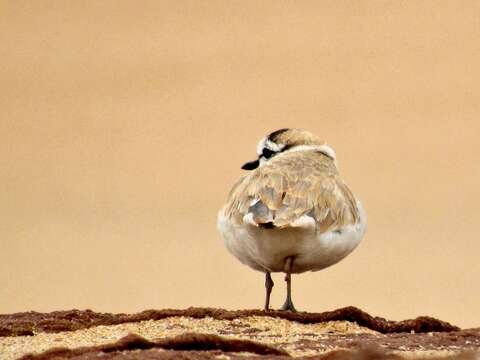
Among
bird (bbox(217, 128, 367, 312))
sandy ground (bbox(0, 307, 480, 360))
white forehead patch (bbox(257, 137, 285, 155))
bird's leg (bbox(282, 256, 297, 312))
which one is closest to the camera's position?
sandy ground (bbox(0, 307, 480, 360))

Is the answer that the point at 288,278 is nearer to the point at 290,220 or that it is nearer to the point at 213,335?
the point at 290,220

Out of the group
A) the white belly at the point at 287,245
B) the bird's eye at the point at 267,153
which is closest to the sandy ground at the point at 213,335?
the white belly at the point at 287,245

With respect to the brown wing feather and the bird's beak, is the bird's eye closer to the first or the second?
the bird's beak

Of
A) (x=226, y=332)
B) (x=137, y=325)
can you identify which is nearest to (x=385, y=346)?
(x=226, y=332)

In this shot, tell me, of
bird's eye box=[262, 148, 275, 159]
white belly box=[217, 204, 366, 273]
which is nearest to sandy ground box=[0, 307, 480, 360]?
white belly box=[217, 204, 366, 273]

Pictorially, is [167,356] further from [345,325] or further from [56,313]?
[56,313]

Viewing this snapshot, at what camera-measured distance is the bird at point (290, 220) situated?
4945 mm

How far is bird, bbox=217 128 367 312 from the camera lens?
495cm

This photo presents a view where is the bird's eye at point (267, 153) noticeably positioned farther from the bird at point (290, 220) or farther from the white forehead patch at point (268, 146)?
the bird at point (290, 220)

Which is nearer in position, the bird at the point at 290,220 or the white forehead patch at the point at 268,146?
the bird at the point at 290,220

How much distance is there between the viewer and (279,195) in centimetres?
507

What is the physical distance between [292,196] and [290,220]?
0.22 meters

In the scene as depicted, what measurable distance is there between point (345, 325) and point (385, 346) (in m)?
0.73

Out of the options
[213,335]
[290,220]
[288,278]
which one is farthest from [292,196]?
[213,335]
